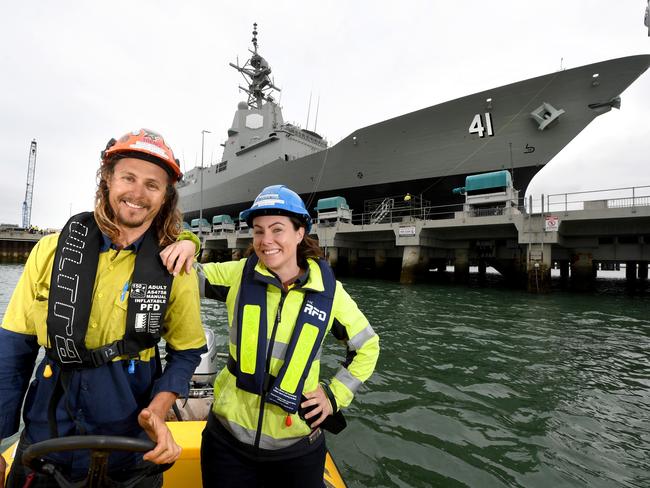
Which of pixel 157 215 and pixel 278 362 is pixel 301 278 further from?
pixel 157 215

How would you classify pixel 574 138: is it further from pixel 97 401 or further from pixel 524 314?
pixel 97 401

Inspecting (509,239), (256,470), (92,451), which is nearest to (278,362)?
(256,470)

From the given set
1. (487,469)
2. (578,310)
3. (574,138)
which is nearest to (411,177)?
(574,138)

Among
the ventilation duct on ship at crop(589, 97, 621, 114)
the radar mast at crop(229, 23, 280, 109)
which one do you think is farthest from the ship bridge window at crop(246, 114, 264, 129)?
the ventilation duct on ship at crop(589, 97, 621, 114)

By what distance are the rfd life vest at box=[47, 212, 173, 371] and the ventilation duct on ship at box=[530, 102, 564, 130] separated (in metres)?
18.4

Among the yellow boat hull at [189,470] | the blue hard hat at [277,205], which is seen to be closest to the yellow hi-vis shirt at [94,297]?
the blue hard hat at [277,205]

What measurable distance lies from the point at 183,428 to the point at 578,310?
10568mm

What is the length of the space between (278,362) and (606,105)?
1905 centimetres

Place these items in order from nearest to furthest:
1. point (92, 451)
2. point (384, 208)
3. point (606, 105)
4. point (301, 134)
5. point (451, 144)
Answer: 1. point (92, 451)
2. point (606, 105)
3. point (451, 144)
4. point (384, 208)
5. point (301, 134)

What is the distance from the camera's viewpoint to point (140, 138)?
1328mm

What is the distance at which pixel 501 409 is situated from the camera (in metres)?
3.28

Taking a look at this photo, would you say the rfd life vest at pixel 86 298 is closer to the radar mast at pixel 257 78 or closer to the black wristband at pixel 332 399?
the black wristband at pixel 332 399

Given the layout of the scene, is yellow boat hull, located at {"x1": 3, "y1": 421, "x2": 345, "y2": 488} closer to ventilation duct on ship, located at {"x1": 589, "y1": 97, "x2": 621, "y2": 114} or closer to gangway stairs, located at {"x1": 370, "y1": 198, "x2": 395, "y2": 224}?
gangway stairs, located at {"x1": 370, "y1": 198, "x2": 395, "y2": 224}

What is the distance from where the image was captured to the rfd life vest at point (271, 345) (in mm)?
1469
